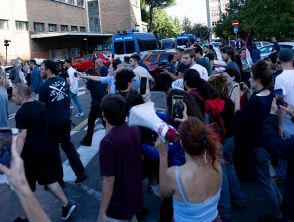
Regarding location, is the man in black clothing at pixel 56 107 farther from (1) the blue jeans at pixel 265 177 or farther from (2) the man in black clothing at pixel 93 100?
(1) the blue jeans at pixel 265 177

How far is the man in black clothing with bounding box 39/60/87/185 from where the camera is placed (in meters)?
5.86

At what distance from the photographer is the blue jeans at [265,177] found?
4.62m

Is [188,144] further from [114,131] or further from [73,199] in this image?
[73,199]

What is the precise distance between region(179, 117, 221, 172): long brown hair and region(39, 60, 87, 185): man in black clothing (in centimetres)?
339

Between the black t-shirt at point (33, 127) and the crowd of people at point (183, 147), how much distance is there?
0.01 m

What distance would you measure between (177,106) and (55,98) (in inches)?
110

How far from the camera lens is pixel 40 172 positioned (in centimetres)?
489

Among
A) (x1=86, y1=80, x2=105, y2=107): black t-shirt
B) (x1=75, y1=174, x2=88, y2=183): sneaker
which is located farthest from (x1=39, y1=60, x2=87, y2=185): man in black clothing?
(x1=86, y1=80, x2=105, y2=107): black t-shirt

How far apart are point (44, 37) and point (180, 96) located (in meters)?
36.4

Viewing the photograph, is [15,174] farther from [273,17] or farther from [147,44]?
[147,44]

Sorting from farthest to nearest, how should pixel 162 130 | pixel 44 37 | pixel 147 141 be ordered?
pixel 44 37 → pixel 147 141 → pixel 162 130

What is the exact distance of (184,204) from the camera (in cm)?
271

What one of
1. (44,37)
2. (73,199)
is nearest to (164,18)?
(44,37)

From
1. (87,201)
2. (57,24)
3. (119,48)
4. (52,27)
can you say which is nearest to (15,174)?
(87,201)
